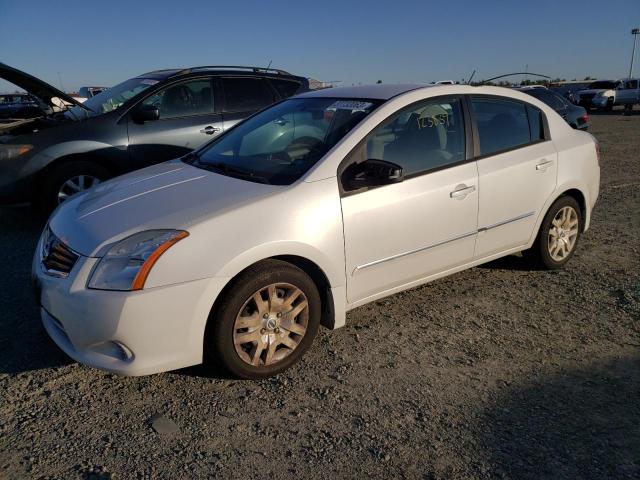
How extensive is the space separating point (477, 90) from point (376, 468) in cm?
285

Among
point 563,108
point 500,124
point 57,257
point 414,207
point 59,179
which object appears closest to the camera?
point 57,257

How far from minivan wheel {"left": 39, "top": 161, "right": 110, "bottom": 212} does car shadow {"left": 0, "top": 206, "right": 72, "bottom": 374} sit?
419 millimetres

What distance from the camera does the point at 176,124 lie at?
20.2 feet

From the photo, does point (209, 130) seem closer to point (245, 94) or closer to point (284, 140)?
point (245, 94)

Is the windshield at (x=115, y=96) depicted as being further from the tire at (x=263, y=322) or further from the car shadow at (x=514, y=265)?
the car shadow at (x=514, y=265)

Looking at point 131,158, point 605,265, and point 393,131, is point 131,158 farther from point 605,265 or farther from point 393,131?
point 605,265

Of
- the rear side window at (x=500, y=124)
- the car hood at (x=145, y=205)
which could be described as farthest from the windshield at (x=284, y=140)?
the rear side window at (x=500, y=124)

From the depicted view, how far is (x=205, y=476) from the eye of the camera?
2.21 m

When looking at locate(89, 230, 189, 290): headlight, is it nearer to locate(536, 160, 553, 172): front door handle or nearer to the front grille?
the front grille

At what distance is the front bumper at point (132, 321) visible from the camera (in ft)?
8.24

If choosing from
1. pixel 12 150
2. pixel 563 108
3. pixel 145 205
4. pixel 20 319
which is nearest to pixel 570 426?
pixel 145 205

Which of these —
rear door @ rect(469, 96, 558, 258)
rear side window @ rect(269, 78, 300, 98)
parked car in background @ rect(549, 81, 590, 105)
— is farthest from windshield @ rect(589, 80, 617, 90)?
rear door @ rect(469, 96, 558, 258)

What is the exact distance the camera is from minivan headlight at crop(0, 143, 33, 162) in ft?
17.7

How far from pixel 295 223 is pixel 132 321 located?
97cm
